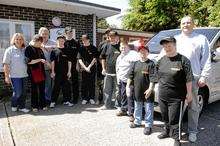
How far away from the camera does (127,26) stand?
31.2 m

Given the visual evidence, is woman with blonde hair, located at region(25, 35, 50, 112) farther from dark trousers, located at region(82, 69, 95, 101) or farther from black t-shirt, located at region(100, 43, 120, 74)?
black t-shirt, located at region(100, 43, 120, 74)

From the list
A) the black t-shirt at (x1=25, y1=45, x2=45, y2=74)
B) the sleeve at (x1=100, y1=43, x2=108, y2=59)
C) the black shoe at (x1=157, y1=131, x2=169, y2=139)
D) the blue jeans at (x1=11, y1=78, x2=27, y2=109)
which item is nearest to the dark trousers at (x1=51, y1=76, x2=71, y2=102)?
the black t-shirt at (x1=25, y1=45, x2=45, y2=74)

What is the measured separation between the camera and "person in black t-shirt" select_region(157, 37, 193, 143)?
200 inches

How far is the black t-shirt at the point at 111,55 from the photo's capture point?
7703 millimetres

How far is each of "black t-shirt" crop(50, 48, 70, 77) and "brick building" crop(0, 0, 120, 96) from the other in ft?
7.68

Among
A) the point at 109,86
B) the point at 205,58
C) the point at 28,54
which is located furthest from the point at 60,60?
the point at 205,58

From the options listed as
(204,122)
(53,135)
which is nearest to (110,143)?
(53,135)

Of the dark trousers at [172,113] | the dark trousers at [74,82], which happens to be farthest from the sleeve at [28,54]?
the dark trousers at [172,113]

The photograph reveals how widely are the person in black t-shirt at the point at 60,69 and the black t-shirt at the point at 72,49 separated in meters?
0.09

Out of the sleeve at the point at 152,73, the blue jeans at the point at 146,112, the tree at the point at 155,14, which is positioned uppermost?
the tree at the point at 155,14

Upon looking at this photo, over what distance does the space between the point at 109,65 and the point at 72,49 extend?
3.72ft

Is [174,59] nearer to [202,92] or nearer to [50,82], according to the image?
[202,92]

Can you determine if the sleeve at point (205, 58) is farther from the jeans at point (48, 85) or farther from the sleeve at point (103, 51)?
the jeans at point (48, 85)

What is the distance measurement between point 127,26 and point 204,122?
24.9 meters
